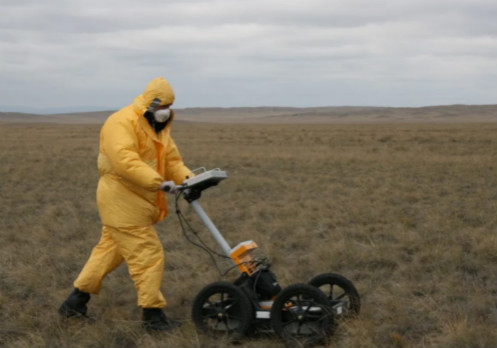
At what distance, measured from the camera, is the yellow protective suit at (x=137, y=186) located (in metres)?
4.50

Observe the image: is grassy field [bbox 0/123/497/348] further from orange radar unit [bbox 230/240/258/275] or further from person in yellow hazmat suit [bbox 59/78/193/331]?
orange radar unit [bbox 230/240/258/275]

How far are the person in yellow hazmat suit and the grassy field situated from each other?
1.28 feet

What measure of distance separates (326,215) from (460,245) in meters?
2.82

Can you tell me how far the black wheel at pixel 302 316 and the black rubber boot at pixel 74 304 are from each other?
5.55 ft

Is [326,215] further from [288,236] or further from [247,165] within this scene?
[247,165]

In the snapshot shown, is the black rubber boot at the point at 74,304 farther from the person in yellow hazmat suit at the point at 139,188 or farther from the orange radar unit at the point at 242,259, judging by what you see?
the orange radar unit at the point at 242,259

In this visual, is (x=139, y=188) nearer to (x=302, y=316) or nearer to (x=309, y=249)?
(x=302, y=316)

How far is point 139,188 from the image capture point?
4.76 m

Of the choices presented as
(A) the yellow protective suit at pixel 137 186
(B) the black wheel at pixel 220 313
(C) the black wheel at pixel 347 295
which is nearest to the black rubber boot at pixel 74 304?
(A) the yellow protective suit at pixel 137 186

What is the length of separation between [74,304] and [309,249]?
3.43 meters

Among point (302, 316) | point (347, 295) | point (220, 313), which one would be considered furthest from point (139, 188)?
point (347, 295)

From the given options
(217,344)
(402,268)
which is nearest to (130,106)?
(217,344)

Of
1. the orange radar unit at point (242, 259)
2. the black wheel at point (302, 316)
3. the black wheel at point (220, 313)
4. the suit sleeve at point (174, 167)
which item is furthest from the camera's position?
the suit sleeve at point (174, 167)

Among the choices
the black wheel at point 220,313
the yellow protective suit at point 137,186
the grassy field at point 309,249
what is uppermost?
the yellow protective suit at point 137,186
